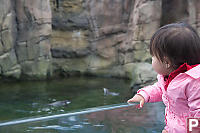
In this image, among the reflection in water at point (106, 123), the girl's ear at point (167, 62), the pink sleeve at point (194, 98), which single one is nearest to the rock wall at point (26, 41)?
the reflection in water at point (106, 123)

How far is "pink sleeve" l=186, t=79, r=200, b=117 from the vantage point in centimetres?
97

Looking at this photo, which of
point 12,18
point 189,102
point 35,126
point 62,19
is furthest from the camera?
point 62,19

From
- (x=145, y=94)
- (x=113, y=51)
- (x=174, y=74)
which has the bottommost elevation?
(x=113, y=51)

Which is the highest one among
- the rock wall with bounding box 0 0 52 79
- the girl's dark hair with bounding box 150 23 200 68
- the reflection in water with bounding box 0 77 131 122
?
the girl's dark hair with bounding box 150 23 200 68

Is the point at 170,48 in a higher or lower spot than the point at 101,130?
higher

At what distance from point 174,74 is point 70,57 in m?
7.64

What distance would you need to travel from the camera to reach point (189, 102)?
3.28 feet

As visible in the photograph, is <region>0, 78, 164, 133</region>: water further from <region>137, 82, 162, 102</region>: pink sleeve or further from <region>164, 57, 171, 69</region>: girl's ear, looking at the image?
<region>164, 57, 171, 69</region>: girl's ear

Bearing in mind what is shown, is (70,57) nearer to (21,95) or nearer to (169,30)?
(21,95)

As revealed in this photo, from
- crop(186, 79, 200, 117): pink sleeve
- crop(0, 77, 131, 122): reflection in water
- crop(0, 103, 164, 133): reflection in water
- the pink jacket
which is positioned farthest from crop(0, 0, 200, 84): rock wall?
crop(186, 79, 200, 117): pink sleeve

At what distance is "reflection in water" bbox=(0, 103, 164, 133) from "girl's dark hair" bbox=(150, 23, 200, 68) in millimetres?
414

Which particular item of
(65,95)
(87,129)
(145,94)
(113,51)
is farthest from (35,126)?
(113,51)

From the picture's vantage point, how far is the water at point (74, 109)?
49.7 inches

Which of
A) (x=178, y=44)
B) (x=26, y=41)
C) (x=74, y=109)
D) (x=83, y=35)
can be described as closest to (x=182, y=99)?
(x=178, y=44)
